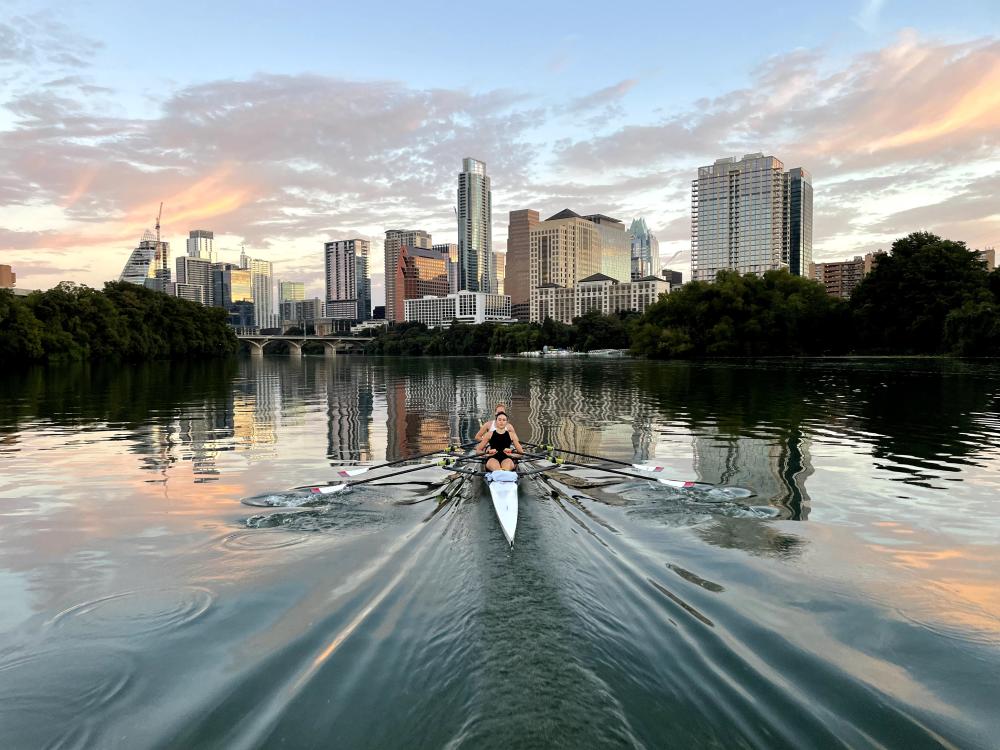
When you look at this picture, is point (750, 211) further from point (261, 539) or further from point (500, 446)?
point (261, 539)

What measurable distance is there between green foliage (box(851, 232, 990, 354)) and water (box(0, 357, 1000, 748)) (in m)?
62.5

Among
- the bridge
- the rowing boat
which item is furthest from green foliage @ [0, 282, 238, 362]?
the rowing boat

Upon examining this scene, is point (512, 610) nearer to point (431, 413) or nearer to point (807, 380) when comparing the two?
point (431, 413)

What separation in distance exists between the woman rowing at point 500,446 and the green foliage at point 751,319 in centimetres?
7301

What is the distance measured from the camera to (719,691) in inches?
184

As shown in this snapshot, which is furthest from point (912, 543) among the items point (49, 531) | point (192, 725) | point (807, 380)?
point (807, 380)

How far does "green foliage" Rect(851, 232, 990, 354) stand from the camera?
216 feet

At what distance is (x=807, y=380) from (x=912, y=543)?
36371mm

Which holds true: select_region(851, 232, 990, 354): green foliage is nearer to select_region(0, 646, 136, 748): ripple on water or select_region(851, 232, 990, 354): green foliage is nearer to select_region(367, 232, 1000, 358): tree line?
select_region(367, 232, 1000, 358): tree line

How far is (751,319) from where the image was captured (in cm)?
8069

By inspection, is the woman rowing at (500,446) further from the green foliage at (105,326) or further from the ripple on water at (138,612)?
the green foliage at (105,326)

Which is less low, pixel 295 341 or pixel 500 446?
pixel 295 341

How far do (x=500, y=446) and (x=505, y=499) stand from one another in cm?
418

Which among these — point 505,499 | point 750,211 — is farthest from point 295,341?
point 505,499
